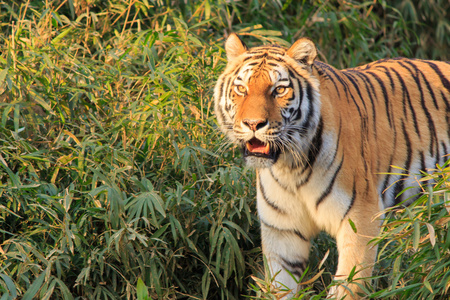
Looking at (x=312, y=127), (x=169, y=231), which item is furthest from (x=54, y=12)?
(x=312, y=127)

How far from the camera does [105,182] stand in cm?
277

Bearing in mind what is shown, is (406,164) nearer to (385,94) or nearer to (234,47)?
(385,94)

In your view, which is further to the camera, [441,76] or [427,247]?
[441,76]

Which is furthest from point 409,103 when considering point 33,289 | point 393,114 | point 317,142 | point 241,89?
point 33,289

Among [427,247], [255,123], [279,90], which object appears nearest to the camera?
[427,247]

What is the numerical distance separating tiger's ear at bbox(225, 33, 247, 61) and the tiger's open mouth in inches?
17.2

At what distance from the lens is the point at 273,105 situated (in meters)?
2.46

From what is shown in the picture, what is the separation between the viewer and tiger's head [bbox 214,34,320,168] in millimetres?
2422

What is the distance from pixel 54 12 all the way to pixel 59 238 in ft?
4.24

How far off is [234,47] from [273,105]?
393 millimetres

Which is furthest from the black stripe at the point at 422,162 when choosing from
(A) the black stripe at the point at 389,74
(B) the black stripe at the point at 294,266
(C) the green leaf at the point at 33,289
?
(C) the green leaf at the point at 33,289

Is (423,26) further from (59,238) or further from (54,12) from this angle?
(59,238)

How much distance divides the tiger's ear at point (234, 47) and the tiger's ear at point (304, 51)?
22cm

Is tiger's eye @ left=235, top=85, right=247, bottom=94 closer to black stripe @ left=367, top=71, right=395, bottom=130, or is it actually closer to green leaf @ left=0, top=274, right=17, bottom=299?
black stripe @ left=367, top=71, right=395, bottom=130
